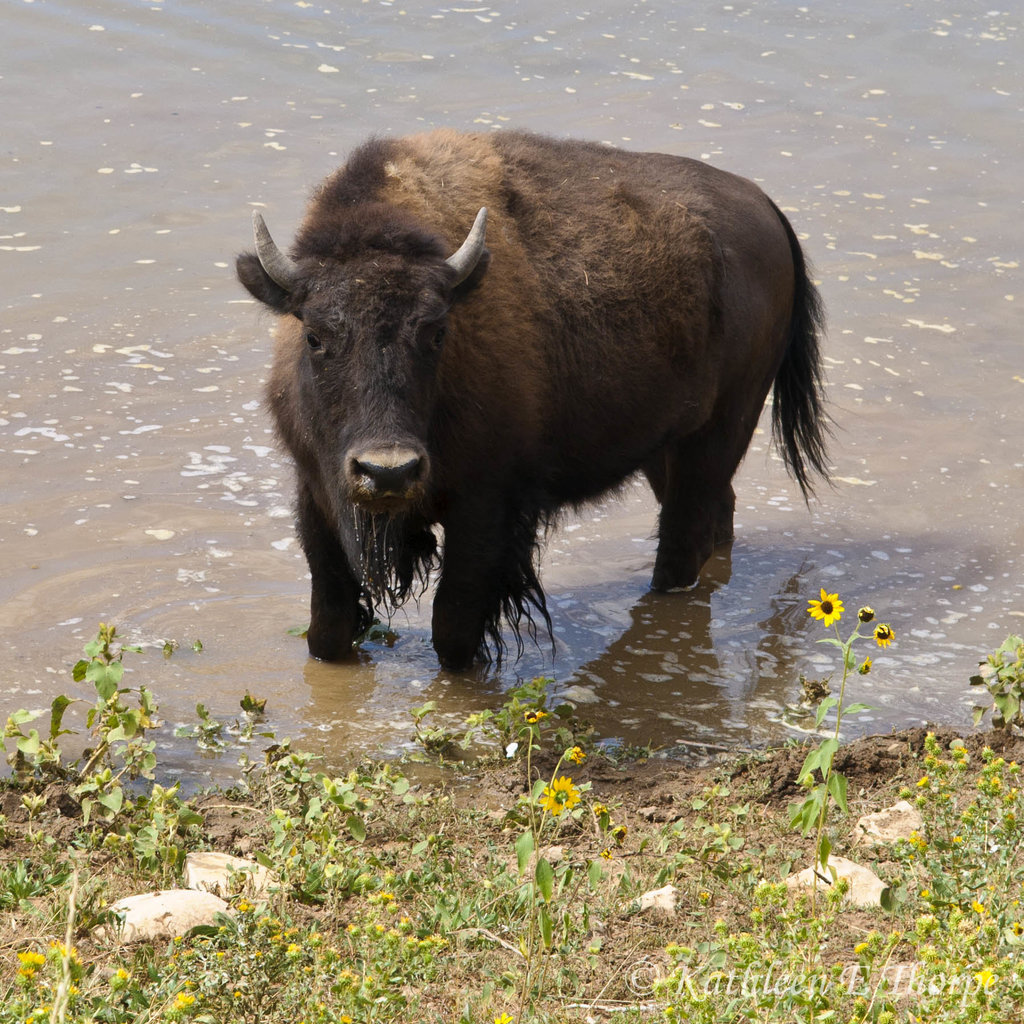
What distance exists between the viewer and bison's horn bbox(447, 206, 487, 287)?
5035 mm

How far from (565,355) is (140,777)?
8.28 feet

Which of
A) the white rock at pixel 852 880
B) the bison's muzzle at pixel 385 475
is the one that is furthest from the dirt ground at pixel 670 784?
the bison's muzzle at pixel 385 475

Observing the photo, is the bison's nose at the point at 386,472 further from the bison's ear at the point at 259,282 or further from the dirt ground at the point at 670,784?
the dirt ground at the point at 670,784

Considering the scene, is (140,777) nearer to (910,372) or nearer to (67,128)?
(910,372)

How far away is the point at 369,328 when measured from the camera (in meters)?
4.82

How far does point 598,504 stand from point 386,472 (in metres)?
2.10

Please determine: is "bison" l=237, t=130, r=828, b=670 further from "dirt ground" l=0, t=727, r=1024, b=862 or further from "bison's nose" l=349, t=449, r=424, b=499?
"dirt ground" l=0, t=727, r=1024, b=862

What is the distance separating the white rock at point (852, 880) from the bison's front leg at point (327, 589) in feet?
8.37

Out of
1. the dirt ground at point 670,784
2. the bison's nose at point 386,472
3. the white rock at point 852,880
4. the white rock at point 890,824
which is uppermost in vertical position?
the bison's nose at point 386,472

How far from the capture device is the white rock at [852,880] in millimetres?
3523

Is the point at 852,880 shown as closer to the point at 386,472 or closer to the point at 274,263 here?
the point at 386,472

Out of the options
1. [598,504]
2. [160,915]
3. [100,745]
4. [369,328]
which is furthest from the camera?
[598,504]

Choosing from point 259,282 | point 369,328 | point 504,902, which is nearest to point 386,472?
point 369,328

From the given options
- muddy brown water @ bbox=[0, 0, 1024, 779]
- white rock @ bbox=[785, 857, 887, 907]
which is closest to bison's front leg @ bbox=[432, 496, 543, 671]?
muddy brown water @ bbox=[0, 0, 1024, 779]
